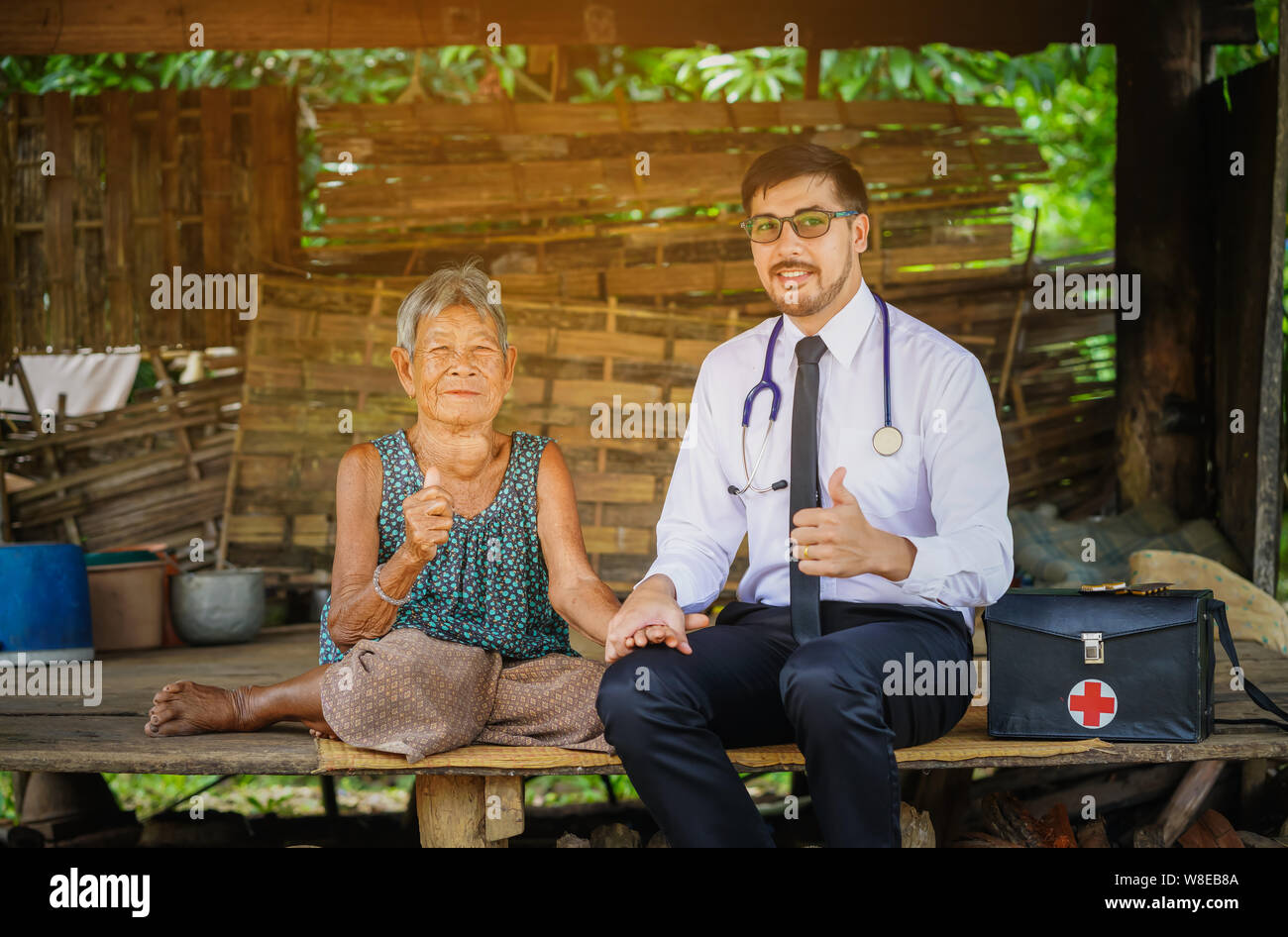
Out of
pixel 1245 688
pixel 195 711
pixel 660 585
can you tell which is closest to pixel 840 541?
pixel 660 585

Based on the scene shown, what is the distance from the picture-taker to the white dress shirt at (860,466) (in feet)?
10.3

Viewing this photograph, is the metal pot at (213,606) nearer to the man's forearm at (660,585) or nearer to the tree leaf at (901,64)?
the man's forearm at (660,585)

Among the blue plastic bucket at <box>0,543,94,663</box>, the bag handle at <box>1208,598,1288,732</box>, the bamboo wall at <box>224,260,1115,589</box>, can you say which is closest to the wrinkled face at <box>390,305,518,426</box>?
the bag handle at <box>1208,598,1288,732</box>

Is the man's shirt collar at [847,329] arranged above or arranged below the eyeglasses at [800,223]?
below

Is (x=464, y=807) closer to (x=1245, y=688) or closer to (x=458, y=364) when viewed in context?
(x=458, y=364)

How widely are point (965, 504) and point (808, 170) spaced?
37.7 inches

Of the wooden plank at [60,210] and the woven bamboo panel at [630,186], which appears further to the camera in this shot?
the woven bamboo panel at [630,186]

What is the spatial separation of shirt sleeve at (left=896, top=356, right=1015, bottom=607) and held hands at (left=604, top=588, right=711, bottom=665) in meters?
0.55

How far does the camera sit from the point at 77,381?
24.1ft

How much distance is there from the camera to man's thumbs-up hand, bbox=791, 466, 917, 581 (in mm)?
2889

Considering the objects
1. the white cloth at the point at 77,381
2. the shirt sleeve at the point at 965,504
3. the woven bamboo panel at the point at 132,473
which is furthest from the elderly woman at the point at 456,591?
the white cloth at the point at 77,381

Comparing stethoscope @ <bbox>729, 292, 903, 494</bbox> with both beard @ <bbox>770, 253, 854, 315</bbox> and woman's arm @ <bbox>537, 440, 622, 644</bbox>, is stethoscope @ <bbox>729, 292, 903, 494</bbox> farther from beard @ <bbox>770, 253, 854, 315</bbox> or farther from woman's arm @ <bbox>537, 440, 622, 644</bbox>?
woman's arm @ <bbox>537, 440, 622, 644</bbox>

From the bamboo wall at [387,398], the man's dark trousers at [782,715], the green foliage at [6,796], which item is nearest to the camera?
the man's dark trousers at [782,715]

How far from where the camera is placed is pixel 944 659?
3.14 meters
